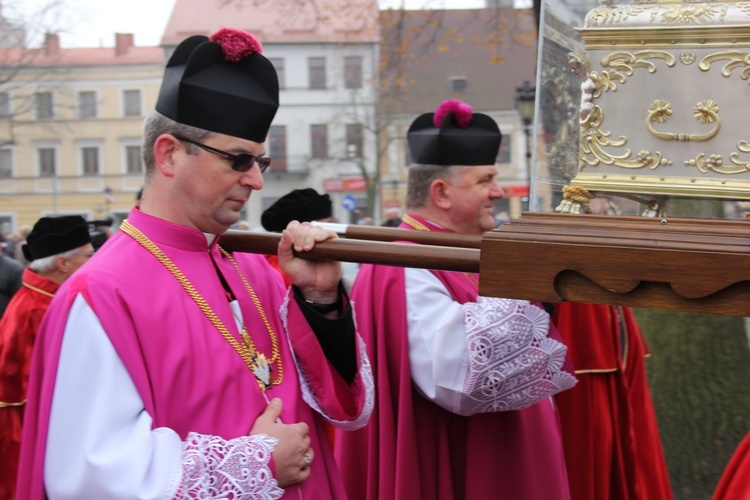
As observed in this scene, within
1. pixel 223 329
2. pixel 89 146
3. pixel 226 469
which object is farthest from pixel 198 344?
pixel 89 146

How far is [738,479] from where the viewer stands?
261 cm

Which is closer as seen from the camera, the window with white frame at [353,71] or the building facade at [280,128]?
the window with white frame at [353,71]

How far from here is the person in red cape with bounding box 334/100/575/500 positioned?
11.1 feet

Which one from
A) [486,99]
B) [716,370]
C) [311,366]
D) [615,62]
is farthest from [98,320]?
[486,99]

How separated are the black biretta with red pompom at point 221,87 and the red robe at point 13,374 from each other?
108 inches

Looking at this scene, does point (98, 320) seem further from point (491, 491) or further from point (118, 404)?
point (491, 491)

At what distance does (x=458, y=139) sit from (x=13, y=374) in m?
2.77

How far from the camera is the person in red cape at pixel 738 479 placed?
2.57 metres

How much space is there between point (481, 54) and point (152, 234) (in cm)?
3876

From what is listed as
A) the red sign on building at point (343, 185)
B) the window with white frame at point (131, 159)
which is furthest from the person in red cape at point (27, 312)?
the window with white frame at point (131, 159)

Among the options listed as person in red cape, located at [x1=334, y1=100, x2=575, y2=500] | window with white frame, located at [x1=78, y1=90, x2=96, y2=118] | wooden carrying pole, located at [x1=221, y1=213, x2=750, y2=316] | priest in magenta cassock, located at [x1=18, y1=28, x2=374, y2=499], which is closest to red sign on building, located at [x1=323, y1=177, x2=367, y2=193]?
window with white frame, located at [x1=78, y1=90, x2=96, y2=118]

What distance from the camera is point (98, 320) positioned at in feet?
7.36

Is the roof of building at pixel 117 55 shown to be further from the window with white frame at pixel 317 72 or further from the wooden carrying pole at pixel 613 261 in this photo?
the wooden carrying pole at pixel 613 261

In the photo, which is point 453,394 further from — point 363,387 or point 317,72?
point 317,72
